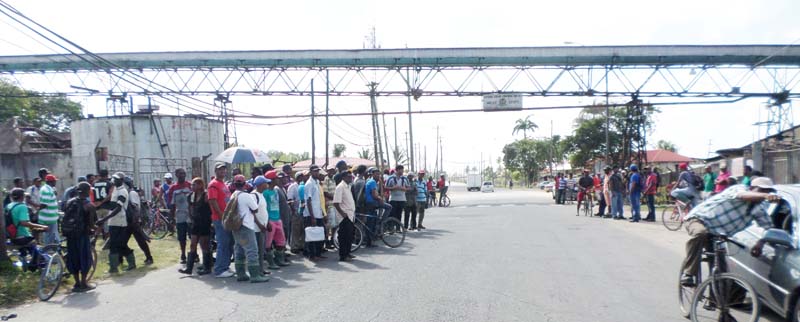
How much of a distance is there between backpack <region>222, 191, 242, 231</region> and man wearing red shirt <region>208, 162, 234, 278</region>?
1.75ft

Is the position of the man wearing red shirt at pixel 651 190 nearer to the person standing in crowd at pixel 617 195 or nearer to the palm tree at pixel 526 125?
the person standing in crowd at pixel 617 195

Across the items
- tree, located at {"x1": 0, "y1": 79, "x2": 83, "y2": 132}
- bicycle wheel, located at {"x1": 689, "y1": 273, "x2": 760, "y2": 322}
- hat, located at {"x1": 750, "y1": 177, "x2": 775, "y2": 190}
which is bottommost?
bicycle wheel, located at {"x1": 689, "y1": 273, "x2": 760, "y2": 322}

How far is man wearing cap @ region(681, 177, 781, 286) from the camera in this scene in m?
5.84

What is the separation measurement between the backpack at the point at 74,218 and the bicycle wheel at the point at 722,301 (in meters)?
8.28

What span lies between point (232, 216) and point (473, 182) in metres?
70.1

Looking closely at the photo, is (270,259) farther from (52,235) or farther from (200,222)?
(52,235)

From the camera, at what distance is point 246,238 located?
29.0 feet

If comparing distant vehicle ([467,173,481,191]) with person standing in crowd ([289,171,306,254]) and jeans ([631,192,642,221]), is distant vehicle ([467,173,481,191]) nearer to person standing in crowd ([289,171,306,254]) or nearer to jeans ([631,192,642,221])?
jeans ([631,192,642,221])

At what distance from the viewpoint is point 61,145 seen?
105ft

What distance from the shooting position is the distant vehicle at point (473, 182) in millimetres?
77062

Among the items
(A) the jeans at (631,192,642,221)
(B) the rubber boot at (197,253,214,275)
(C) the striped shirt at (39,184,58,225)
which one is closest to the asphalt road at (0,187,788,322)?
(B) the rubber boot at (197,253,214,275)

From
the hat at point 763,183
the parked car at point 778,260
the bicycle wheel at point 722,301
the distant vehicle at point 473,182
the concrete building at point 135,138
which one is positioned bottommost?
the distant vehicle at point 473,182

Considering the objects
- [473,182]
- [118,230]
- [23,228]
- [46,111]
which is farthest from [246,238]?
[473,182]

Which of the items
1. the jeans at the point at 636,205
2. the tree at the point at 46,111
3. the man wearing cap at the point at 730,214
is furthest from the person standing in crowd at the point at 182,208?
the tree at the point at 46,111
